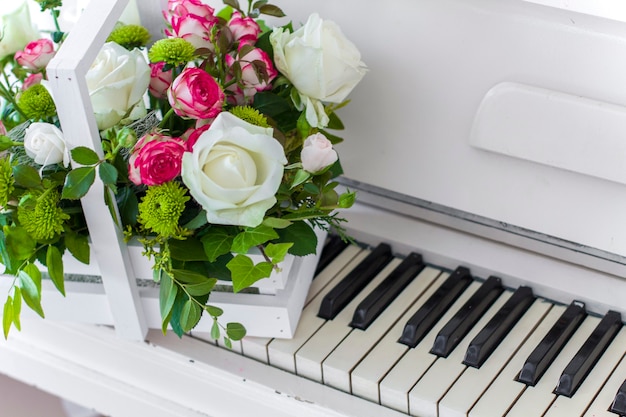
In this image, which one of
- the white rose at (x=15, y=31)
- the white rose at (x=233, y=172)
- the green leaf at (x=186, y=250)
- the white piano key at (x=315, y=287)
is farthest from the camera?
the white rose at (x=15, y=31)

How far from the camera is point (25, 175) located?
107 centimetres

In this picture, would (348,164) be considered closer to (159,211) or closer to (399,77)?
(399,77)

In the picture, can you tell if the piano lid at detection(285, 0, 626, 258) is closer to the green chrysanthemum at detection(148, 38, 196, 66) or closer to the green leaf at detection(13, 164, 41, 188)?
the green chrysanthemum at detection(148, 38, 196, 66)

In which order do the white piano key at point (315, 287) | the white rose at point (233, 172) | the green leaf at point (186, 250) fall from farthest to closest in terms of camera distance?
the white piano key at point (315, 287)
the green leaf at point (186, 250)
the white rose at point (233, 172)

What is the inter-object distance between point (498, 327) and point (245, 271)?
0.35 m

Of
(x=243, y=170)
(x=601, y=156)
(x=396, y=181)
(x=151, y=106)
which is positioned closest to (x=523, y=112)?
(x=601, y=156)

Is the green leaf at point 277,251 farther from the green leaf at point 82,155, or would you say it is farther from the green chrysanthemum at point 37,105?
the green chrysanthemum at point 37,105

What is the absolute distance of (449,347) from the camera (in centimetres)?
117

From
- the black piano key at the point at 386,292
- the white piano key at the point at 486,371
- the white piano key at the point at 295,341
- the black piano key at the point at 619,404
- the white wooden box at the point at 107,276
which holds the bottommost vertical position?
the white piano key at the point at 295,341

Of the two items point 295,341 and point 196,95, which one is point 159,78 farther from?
point 295,341

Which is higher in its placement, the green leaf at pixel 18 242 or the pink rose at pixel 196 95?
the pink rose at pixel 196 95

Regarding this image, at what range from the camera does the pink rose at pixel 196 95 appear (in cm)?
107

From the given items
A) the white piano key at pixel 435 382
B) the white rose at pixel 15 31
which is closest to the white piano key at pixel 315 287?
the white piano key at pixel 435 382

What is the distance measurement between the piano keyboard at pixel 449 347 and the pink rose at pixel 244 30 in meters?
0.36
